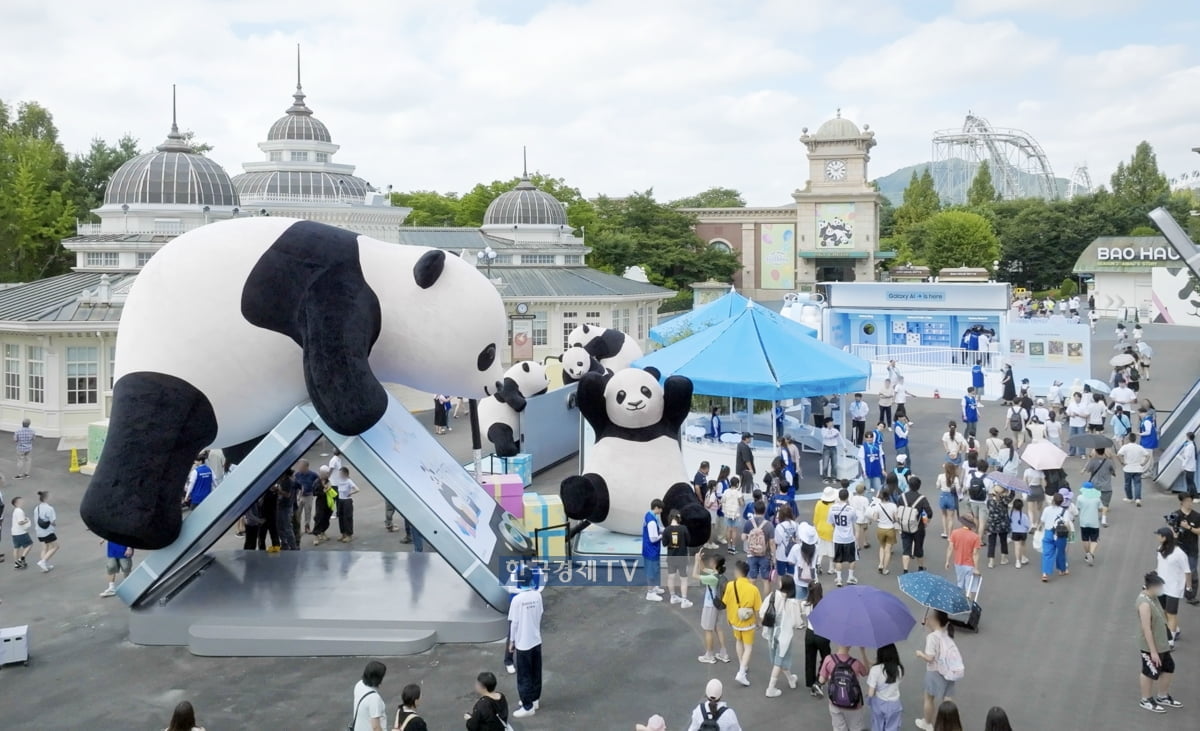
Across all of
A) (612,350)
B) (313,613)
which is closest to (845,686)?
(313,613)

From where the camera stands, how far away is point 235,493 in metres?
10.0

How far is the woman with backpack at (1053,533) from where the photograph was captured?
1188 cm

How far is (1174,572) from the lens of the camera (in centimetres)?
958

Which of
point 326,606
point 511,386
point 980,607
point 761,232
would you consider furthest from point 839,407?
point 761,232

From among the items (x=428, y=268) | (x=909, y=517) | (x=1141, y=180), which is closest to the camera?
(x=428, y=268)

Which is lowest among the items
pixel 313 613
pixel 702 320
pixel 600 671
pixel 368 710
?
pixel 600 671

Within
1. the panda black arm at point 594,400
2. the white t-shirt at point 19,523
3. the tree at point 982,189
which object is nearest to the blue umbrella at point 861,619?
the panda black arm at point 594,400

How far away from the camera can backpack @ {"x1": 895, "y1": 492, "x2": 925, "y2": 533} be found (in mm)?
12070

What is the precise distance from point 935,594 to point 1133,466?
900 centimetres

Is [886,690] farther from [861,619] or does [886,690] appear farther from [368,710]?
[368,710]

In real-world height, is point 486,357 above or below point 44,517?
above

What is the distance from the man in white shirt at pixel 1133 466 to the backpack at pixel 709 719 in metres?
11.2

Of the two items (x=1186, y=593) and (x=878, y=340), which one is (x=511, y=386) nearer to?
(x=1186, y=593)

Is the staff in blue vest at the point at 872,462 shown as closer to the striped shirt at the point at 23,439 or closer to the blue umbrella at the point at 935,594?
the blue umbrella at the point at 935,594
